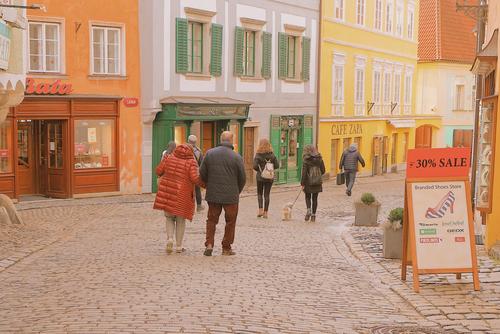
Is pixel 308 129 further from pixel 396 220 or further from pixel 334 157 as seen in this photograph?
pixel 396 220

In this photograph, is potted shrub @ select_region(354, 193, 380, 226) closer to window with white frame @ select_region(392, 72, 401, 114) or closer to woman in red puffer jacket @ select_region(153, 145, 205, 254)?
woman in red puffer jacket @ select_region(153, 145, 205, 254)

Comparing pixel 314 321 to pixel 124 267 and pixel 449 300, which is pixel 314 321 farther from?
pixel 124 267

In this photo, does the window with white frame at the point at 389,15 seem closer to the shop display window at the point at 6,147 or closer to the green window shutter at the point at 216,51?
the green window shutter at the point at 216,51

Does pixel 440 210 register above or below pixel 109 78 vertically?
below

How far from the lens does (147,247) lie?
1244cm

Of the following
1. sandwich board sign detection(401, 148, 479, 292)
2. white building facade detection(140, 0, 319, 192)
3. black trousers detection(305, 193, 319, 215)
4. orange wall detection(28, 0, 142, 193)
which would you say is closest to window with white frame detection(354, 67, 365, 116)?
white building facade detection(140, 0, 319, 192)

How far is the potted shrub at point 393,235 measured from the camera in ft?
37.4

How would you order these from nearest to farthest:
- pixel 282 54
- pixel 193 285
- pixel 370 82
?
1. pixel 193 285
2. pixel 282 54
3. pixel 370 82

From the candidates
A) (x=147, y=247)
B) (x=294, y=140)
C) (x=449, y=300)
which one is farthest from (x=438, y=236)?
(x=294, y=140)

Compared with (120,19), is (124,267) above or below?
below

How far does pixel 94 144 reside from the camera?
73.7 feet

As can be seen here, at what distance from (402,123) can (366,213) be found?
89.5 feet

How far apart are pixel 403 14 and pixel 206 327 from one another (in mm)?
38106

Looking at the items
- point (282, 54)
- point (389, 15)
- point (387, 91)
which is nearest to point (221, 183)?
point (282, 54)
